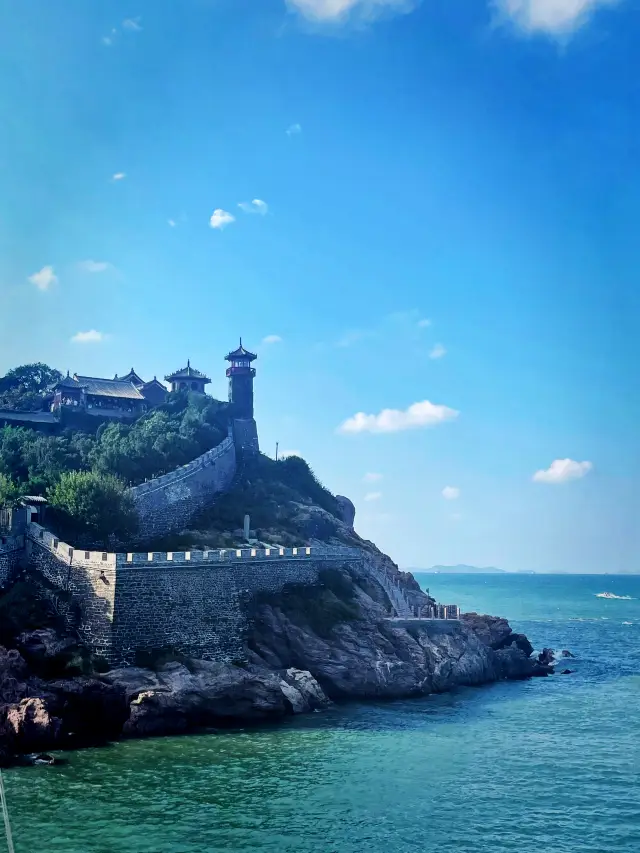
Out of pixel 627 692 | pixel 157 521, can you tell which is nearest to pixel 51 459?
pixel 157 521

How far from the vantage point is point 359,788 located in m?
31.2

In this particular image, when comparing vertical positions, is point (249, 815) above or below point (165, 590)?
below

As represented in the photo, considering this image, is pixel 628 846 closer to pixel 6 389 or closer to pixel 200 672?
pixel 200 672

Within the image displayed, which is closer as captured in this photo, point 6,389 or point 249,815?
point 249,815

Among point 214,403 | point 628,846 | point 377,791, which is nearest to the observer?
point 628,846

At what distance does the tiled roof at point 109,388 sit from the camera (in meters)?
78.9

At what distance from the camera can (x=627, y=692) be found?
178 feet

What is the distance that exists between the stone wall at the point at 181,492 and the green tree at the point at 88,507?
125 inches

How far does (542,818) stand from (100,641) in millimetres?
22778

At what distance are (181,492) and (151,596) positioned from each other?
69.8ft

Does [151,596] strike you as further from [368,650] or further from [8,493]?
[368,650]

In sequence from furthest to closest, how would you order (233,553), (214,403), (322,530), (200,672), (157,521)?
(214,403) → (322,530) → (157,521) → (233,553) → (200,672)

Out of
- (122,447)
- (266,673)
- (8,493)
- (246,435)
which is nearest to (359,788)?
(266,673)

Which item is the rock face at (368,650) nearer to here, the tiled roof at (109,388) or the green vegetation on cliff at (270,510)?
the green vegetation on cliff at (270,510)
